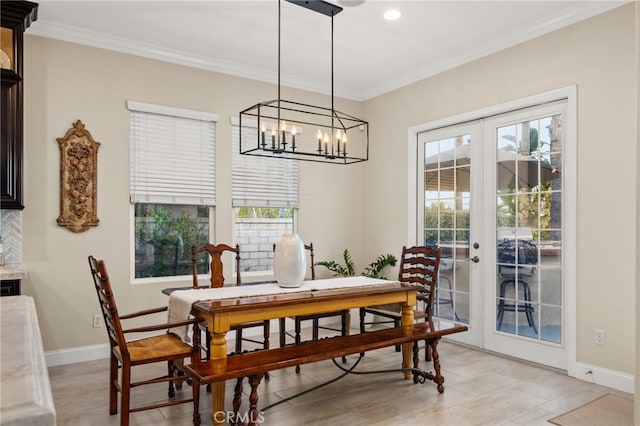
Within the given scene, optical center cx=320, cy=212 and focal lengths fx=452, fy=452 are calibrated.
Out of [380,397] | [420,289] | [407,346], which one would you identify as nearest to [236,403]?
[380,397]

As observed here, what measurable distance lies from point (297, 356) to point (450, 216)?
280cm

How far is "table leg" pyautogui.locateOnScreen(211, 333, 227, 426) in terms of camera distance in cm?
265

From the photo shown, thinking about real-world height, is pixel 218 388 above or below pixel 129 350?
below

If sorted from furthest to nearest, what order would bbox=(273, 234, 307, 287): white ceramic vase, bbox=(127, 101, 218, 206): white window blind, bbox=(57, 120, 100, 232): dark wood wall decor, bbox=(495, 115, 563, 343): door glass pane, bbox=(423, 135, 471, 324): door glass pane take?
bbox=(423, 135, 471, 324): door glass pane < bbox=(127, 101, 218, 206): white window blind < bbox=(57, 120, 100, 232): dark wood wall decor < bbox=(495, 115, 563, 343): door glass pane < bbox=(273, 234, 307, 287): white ceramic vase

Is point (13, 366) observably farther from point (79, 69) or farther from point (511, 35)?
point (511, 35)

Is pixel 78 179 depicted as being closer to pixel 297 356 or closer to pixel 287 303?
pixel 287 303

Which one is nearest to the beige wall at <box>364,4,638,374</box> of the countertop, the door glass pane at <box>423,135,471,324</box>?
the door glass pane at <box>423,135,471,324</box>

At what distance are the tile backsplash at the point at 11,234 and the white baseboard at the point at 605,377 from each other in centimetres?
478

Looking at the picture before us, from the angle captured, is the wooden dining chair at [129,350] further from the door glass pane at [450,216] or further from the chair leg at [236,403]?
the door glass pane at [450,216]

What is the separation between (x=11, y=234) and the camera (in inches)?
152

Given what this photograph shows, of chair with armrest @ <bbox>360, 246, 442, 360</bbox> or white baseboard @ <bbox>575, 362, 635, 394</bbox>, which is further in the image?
chair with armrest @ <bbox>360, 246, 442, 360</bbox>

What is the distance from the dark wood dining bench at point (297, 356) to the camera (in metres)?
2.49

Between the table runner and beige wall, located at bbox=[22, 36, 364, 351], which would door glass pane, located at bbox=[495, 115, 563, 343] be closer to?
the table runner

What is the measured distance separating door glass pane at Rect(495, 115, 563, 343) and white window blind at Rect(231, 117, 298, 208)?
2.35 metres
